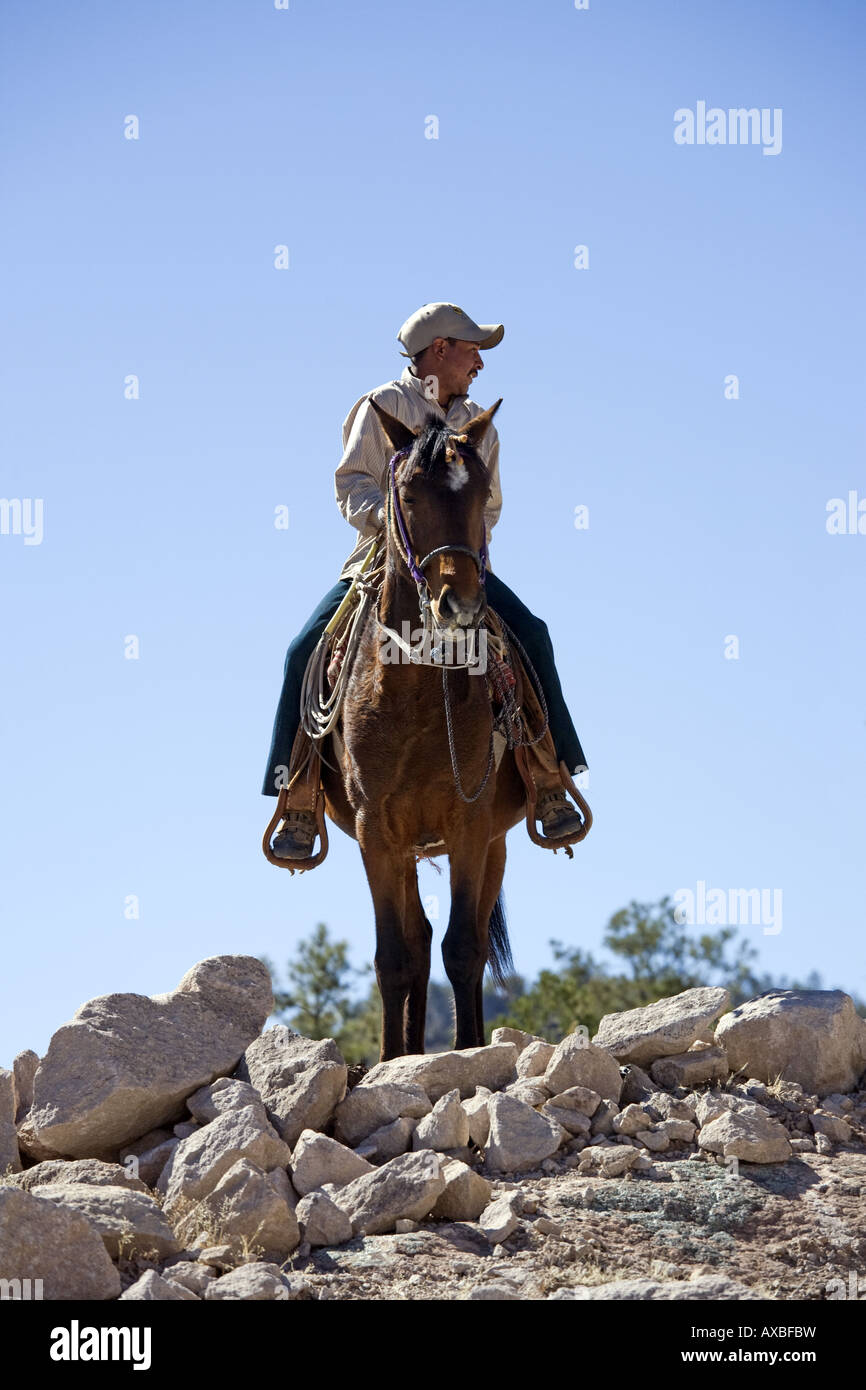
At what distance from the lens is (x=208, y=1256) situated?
706 cm

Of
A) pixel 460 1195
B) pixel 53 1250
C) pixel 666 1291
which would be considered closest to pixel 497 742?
pixel 460 1195

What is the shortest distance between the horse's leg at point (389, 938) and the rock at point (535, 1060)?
38.9 inches

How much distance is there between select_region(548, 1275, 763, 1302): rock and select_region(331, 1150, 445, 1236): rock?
0.88 metres

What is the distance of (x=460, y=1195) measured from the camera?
7.59m

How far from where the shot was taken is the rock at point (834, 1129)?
29.0ft

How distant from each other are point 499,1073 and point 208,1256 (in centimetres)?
245

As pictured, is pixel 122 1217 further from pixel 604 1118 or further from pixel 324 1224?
pixel 604 1118

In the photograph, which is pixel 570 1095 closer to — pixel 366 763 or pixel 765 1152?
pixel 765 1152

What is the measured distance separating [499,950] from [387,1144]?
4481mm
